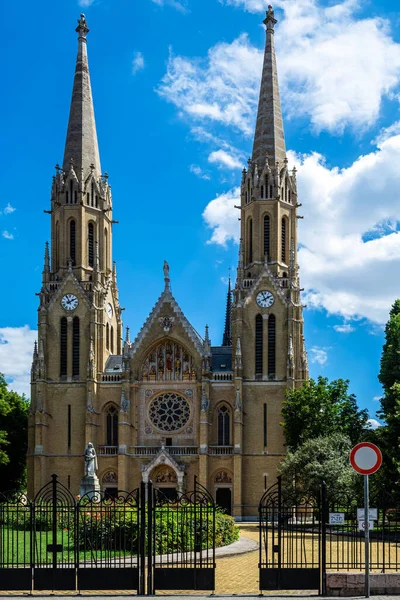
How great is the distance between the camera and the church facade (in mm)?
72250

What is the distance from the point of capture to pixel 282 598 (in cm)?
2189

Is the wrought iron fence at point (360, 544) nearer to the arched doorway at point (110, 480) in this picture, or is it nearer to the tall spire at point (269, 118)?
the arched doorway at point (110, 480)

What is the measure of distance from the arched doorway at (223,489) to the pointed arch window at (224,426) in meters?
2.66

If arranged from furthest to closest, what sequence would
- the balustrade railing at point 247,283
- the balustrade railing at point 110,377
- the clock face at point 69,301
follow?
the clock face at point 69,301
the balustrade railing at point 247,283
the balustrade railing at point 110,377

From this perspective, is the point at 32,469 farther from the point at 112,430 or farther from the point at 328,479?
the point at 328,479

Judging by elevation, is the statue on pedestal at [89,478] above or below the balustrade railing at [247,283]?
below

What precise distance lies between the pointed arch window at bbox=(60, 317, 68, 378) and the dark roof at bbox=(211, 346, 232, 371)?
12381 mm

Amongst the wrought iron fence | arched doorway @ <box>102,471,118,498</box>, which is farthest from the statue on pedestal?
the wrought iron fence

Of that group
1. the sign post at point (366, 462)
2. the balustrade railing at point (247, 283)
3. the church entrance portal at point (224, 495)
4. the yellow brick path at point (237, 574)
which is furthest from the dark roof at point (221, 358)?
the sign post at point (366, 462)

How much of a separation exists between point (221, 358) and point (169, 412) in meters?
6.61

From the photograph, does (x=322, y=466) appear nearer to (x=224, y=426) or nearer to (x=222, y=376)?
(x=224, y=426)

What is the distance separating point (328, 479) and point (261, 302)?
2218cm

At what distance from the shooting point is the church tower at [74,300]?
244 ft

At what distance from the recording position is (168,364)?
247ft
